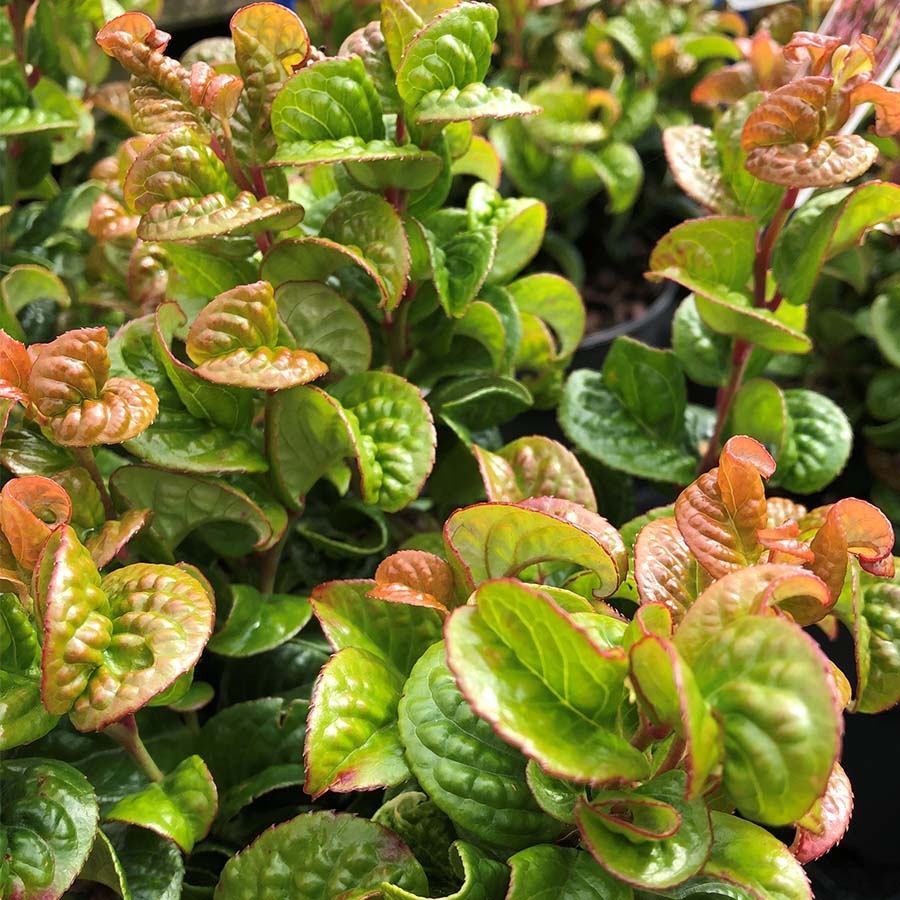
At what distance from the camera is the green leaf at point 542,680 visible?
1.52 ft

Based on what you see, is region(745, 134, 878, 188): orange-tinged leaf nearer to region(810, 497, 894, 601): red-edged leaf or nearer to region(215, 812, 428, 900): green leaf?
region(810, 497, 894, 601): red-edged leaf

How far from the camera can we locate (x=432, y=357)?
0.93 metres

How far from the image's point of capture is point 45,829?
61cm

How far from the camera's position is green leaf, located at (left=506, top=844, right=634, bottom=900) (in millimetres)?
526

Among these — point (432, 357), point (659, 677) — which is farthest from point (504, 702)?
point (432, 357)

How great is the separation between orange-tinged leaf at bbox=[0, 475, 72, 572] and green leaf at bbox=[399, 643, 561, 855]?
238 millimetres

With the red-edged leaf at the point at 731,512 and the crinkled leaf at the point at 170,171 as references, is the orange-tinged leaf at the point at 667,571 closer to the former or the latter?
the red-edged leaf at the point at 731,512

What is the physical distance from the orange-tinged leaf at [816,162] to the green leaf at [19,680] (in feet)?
1.97

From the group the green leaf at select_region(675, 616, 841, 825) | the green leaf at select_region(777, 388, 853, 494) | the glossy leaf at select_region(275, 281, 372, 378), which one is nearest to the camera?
the green leaf at select_region(675, 616, 841, 825)

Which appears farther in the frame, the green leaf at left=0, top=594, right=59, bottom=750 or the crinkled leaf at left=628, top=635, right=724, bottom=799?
the green leaf at left=0, top=594, right=59, bottom=750

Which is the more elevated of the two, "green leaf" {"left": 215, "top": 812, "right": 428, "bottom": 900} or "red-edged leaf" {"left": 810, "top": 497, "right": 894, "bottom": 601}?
"red-edged leaf" {"left": 810, "top": 497, "right": 894, "bottom": 601}

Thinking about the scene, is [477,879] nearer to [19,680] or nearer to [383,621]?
[383,621]

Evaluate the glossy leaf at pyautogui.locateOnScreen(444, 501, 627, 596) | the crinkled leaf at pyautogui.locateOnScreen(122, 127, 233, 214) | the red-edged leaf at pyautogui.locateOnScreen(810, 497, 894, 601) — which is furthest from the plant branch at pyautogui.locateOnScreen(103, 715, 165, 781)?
the red-edged leaf at pyautogui.locateOnScreen(810, 497, 894, 601)

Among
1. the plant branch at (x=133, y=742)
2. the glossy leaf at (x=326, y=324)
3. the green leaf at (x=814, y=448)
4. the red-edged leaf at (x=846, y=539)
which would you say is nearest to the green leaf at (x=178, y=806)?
the plant branch at (x=133, y=742)
